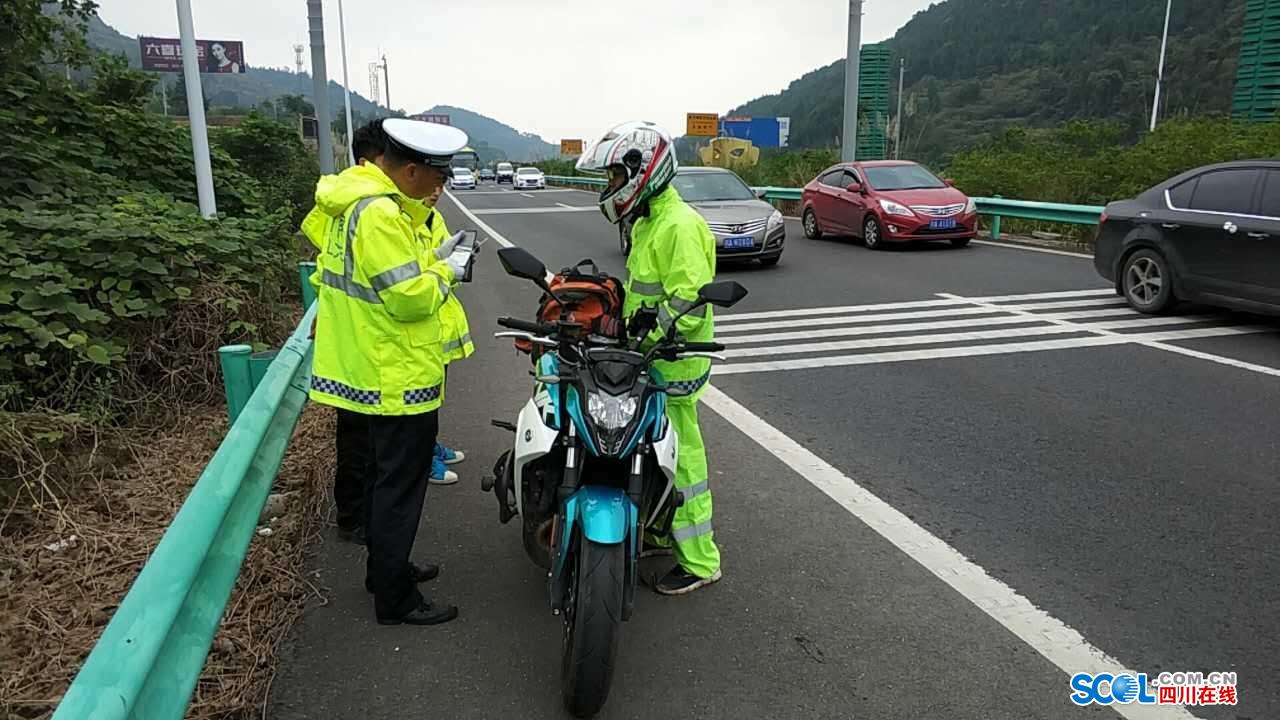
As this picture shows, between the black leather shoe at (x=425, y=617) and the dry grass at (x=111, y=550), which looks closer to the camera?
the dry grass at (x=111, y=550)

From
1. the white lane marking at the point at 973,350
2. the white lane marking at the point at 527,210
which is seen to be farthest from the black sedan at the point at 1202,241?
the white lane marking at the point at 527,210

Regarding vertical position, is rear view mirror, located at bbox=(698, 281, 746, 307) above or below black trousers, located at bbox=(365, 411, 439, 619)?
above

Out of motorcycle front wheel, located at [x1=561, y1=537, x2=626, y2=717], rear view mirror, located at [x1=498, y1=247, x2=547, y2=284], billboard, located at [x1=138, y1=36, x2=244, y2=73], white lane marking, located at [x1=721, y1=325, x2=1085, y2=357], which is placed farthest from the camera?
billboard, located at [x1=138, y1=36, x2=244, y2=73]

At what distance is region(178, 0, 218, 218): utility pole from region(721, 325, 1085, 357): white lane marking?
5.13 m

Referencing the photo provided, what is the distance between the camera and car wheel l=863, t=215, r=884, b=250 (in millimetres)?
15813

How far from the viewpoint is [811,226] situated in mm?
18250

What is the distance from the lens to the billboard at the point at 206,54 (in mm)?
83688

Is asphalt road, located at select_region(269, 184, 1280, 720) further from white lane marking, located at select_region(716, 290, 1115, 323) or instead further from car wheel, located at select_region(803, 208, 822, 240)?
car wheel, located at select_region(803, 208, 822, 240)

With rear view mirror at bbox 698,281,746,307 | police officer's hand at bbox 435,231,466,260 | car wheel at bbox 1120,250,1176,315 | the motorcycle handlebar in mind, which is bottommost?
car wheel at bbox 1120,250,1176,315

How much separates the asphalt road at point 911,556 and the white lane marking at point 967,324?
0.92 m

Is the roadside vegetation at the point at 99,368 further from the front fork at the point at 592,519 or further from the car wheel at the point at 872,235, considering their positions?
the car wheel at the point at 872,235

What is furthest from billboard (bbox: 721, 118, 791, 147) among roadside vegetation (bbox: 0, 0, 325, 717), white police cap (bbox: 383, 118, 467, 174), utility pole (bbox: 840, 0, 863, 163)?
white police cap (bbox: 383, 118, 467, 174)

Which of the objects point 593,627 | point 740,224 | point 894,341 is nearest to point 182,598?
point 593,627

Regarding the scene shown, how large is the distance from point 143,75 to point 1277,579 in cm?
1181
